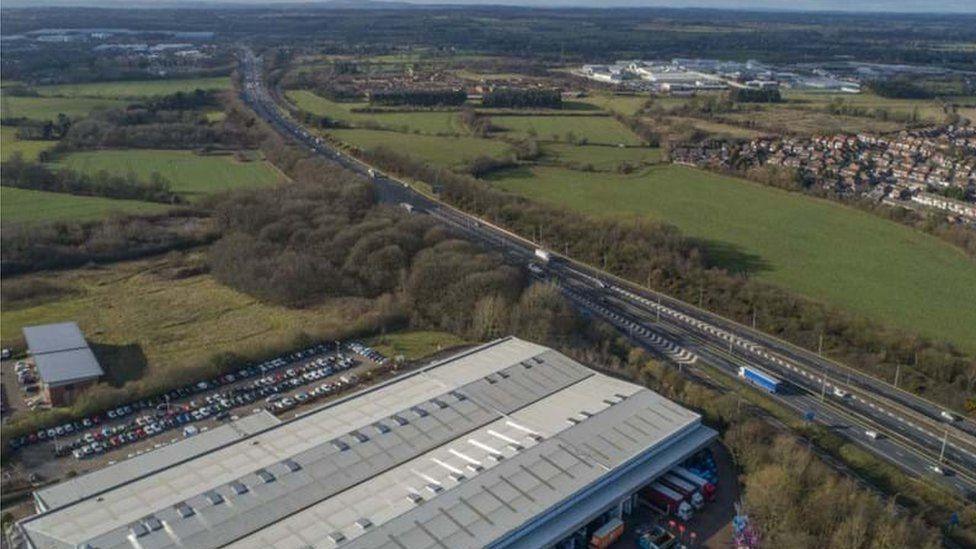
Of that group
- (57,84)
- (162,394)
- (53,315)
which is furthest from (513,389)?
(57,84)

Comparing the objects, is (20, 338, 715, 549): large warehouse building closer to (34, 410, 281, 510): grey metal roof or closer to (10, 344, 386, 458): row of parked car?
(34, 410, 281, 510): grey metal roof

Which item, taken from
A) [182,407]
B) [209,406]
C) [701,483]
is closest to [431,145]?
[209,406]

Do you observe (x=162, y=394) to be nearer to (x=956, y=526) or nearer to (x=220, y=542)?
(x=220, y=542)

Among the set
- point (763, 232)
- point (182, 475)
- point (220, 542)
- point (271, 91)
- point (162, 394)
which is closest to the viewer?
point (220, 542)

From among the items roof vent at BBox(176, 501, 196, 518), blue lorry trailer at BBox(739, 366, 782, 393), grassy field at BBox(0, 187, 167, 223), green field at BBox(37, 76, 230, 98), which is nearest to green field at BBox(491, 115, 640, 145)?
green field at BBox(37, 76, 230, 98)

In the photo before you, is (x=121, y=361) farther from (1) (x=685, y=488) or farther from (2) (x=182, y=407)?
(1) (x=685, y=488)

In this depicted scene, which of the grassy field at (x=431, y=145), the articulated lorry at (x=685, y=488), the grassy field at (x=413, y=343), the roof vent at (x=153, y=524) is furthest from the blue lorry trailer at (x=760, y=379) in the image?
the grassy field at (x=431, y=145)

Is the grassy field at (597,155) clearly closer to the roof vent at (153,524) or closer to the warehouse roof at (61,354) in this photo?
the warehouse roof at (61,354)
